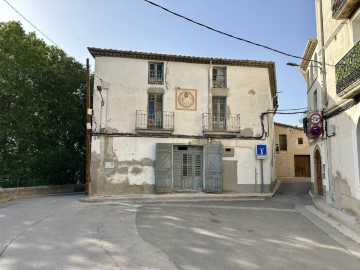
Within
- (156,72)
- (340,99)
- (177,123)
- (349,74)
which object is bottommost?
(340,99)

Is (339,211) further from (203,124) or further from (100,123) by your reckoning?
(100,123)

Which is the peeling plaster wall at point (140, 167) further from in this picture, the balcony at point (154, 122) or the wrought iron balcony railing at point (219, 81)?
the wrought iron balcony railing at point (219, 81)

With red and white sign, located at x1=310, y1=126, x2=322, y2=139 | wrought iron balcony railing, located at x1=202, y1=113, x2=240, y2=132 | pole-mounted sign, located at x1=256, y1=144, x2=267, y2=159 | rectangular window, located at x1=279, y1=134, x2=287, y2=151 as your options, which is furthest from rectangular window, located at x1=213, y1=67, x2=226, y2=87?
rectangular window, located at x1=279, y1=134, x2=287, y2=151

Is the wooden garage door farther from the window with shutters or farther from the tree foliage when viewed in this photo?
the tree foliage

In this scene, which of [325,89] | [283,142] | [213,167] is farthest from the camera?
[283,142]

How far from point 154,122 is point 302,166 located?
17.7 m

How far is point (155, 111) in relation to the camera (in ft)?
52.4

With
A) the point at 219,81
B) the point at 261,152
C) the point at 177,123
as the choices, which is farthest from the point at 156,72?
the point at 261,152

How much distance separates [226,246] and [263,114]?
11.9 m

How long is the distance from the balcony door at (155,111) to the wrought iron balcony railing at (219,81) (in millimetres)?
3224

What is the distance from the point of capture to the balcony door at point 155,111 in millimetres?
15742

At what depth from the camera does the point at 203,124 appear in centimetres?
1605

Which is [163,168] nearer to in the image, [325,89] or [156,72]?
[156,72]

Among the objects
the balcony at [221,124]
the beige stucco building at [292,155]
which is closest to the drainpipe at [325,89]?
the balcony at [221,124]
